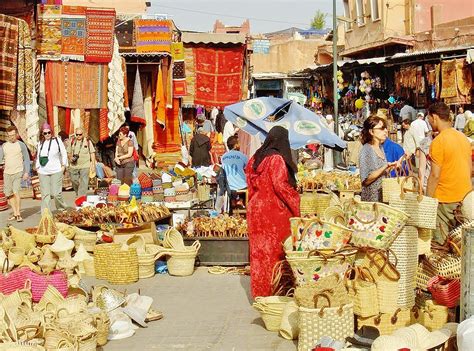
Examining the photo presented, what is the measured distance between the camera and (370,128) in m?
7.92

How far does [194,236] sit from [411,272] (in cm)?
374

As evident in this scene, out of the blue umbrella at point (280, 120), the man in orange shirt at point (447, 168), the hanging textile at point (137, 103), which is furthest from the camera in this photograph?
the hanging textile at point (137, 103)

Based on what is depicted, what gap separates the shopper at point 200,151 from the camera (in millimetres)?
17016

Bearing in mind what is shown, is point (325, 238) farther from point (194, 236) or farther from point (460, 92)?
point (460, 92)

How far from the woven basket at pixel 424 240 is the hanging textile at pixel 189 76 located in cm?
1640

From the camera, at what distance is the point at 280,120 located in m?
11.9

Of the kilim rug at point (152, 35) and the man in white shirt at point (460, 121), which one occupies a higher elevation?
the kilim rug at point (152, 35)

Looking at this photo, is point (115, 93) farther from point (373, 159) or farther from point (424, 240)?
point (424, 240)

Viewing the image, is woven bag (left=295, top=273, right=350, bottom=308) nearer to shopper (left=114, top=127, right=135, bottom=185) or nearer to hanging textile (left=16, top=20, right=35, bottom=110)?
shopper (left=114, top=127, right=135, bottom=185)

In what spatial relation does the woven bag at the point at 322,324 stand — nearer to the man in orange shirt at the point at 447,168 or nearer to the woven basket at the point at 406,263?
the woven basket at the point at 406,263

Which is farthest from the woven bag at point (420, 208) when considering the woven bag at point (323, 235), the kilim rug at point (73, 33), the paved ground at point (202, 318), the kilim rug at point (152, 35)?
the kilim rug at point (152, 35)

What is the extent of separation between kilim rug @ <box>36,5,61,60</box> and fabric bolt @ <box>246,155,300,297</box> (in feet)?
37.0

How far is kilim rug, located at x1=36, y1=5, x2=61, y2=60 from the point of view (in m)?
17.4

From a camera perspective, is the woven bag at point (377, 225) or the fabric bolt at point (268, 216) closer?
the woven bag at point (377, 225)
